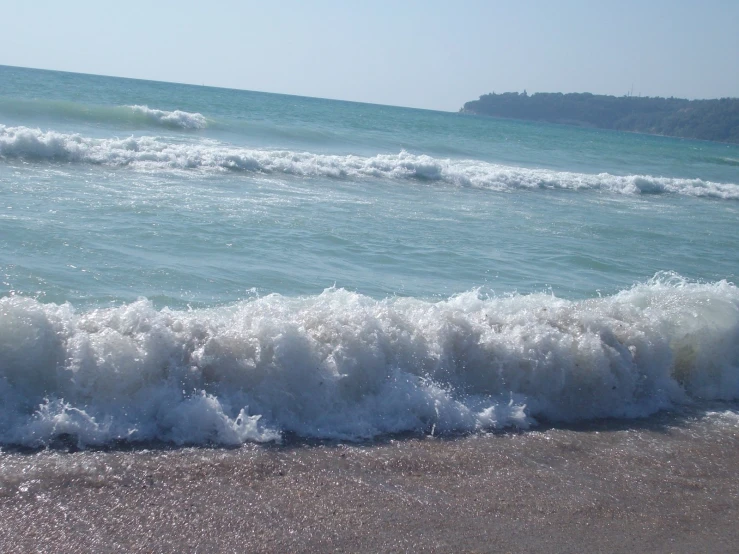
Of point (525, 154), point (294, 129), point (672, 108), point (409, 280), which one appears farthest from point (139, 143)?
point (672, 108)

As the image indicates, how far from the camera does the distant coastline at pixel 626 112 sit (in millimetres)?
100062

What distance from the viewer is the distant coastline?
328 feet

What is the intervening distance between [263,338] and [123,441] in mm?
1331

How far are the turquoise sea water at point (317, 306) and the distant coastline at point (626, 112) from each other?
93168 millimetres

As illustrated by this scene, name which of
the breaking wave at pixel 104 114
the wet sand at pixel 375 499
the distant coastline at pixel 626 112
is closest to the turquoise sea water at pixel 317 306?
the wet sand at pixel 375 499

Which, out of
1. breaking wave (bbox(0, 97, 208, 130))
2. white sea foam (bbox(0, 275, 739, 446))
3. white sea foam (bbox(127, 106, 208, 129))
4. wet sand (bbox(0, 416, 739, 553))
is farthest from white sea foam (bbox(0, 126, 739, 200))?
wet sand (bbox(0, 416, 739, 553))

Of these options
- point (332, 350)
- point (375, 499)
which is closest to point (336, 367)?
point (332, 350)

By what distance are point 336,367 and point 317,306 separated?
0.80 m

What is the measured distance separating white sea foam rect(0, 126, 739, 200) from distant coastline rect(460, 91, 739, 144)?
276 ft

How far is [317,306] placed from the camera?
20.1 ft

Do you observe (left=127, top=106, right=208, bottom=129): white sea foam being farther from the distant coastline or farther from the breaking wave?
the distant coastline

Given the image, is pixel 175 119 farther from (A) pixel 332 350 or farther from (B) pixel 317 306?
(A) pixel 332 350

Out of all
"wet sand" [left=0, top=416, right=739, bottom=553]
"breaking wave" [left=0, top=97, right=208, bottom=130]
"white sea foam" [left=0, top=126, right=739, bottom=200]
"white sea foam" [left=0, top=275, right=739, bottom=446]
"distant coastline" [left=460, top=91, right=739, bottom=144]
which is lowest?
"wet sand" [left=0, top=416, right=739, bottom=553]

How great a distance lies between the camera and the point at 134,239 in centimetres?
910
